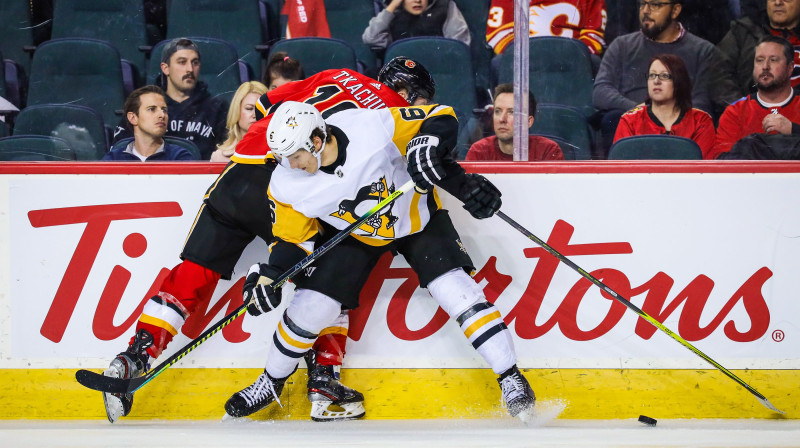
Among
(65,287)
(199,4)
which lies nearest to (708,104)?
(199,4)

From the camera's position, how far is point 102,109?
122 inches

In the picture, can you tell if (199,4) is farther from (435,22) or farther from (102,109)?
(435,22)

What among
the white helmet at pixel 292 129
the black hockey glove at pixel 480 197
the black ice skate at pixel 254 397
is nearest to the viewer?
the white helmet at pixel 292 129

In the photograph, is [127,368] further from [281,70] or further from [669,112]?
[669,112]

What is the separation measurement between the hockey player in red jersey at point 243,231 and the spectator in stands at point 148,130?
304 millimetres

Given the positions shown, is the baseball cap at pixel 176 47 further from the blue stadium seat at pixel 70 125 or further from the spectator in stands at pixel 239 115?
the blue stadium seat at pixel 70 125

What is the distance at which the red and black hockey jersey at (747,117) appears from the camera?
9.99ft

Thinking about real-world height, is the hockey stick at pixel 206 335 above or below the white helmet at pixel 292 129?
below

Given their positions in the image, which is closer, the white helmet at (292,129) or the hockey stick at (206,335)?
the white helmet at (292,129)

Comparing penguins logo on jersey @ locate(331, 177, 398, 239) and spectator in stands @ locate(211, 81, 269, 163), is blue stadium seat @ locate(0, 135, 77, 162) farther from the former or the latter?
penguins logo on jersey @ locate(331, 177, 398, 239)

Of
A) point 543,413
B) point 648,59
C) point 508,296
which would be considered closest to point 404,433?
point 543,413

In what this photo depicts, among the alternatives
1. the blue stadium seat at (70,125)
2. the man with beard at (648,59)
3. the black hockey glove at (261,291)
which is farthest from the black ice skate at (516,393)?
the blue stadium seat at (70,125)

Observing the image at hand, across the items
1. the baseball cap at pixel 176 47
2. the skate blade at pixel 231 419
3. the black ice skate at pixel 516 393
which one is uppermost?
the baseball cap at pixel 176 47

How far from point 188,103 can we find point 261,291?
2.89ft
